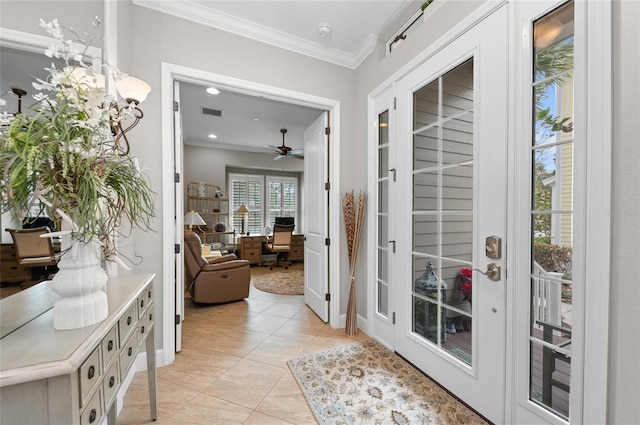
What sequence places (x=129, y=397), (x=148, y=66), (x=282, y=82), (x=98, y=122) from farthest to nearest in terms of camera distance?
1. (x=282, y=82)
2. (x=148, y=66)
3. (x=129, y=397)
4. (x=98, y=122)

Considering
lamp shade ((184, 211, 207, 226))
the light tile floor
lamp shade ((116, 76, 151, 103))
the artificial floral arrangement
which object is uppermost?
lamp shade ((116, 76, 151, 103))

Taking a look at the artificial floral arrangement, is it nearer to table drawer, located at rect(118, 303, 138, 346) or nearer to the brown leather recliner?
table drawer, located at rect(118, 303, 138, 346)

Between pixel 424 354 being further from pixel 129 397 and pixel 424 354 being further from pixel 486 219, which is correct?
pixel 129 397

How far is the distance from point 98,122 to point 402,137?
205cm

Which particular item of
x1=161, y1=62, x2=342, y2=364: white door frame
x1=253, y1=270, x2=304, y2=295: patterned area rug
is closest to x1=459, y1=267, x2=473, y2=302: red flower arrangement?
x1=161, y1=62, x2=342, y2=364: white door frame

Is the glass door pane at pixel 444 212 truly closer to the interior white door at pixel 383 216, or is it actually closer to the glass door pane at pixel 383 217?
the interior white door at pixel 383 216

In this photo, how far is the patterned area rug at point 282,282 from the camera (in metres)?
4.48

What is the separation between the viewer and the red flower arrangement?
172 cm

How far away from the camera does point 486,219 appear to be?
5.12 feet

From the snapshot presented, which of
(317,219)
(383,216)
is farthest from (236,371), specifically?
(383,216)

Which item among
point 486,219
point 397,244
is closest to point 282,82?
point 397,244

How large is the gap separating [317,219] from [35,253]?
2503mm

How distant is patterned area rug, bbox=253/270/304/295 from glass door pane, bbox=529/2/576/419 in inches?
134

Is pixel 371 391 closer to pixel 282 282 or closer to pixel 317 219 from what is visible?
pixel 317 219
